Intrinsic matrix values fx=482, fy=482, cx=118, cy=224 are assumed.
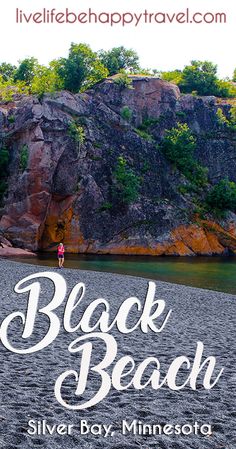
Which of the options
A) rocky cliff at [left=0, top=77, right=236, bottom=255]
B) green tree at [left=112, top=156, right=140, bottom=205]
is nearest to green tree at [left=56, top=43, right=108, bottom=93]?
rocky cliff at [left=0, top=77, right=236, bottom=255]

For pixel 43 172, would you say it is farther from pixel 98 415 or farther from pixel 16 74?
pixel 98 415

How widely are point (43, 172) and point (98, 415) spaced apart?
52.0m

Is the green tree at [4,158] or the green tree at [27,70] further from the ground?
the green tree at [27,70]

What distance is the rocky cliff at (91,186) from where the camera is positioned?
5747 cm

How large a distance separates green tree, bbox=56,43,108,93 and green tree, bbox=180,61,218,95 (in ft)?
52.6

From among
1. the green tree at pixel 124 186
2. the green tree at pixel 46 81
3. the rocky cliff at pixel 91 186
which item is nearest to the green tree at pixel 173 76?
the rocky cliff at pixel 91 186

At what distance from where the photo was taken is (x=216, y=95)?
257 feet

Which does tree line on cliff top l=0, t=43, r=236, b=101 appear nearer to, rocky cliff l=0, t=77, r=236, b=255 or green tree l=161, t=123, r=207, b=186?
rocky cliff l=0, t=77, r=236, b=255

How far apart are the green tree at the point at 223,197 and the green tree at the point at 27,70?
35658mm

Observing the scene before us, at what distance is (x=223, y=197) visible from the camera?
6391cm

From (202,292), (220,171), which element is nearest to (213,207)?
(220,171)

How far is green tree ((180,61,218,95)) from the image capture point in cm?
7769

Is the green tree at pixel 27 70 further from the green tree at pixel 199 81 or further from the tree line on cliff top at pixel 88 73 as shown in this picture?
the green tree at pixel 199 81

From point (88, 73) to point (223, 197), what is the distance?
2580cm
